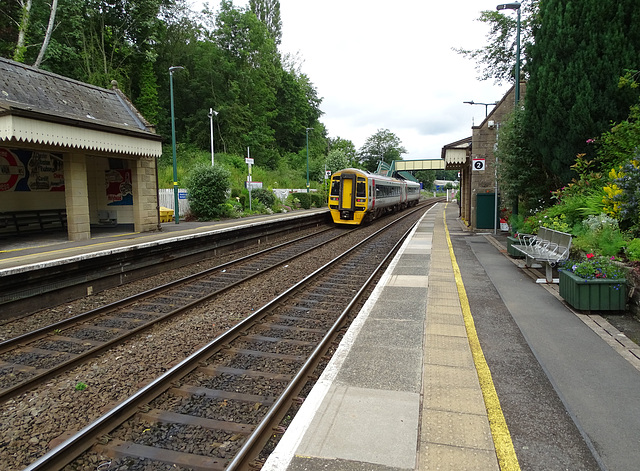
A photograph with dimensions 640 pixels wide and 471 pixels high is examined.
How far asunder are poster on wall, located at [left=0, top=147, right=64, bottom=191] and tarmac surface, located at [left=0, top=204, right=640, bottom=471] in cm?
1381

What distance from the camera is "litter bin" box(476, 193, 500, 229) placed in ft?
59.1

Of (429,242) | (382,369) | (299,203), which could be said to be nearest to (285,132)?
(299,203)

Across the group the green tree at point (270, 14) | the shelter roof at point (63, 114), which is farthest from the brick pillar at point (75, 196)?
the green tree at point (270, 14)

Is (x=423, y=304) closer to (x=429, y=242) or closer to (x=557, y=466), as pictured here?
(x=557, y=466)

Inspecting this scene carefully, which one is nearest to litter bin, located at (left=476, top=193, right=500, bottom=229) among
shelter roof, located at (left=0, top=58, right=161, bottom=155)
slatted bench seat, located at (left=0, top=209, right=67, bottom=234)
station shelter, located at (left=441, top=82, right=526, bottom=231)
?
station shelter, located at (left=441, top=82, right=526, bottom=231)

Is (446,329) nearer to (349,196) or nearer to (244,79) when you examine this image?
(349,196)

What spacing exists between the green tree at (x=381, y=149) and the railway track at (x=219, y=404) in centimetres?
9628

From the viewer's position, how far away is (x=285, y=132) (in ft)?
210

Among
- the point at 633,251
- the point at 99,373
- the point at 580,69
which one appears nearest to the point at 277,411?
the point at 99,373

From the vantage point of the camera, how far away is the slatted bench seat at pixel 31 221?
1457 centimetres

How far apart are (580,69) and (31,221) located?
17724 millimetres

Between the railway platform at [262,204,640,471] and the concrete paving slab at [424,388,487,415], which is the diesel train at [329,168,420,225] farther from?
the concrete paving slab at [424,388,487,415]

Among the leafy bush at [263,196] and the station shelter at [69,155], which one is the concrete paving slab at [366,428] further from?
the leafy bush at [263,196]

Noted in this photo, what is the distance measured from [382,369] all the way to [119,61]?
39.4 metres
